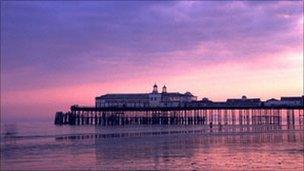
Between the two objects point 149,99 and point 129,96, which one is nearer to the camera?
point 149,99

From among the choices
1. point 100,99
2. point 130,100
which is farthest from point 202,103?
point 100,99

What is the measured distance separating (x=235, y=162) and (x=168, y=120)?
77.7 m

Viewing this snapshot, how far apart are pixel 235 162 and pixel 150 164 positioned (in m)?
3.39

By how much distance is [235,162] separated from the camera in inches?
809

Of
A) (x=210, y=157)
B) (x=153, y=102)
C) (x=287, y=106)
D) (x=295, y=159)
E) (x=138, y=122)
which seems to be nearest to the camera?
(x=295, y=159)

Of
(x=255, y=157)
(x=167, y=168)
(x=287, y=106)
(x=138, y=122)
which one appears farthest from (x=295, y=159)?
(x=138, y=122)

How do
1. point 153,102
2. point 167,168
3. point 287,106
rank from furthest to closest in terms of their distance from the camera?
1. point 153,102
2. point 287,106
3. point 167,168

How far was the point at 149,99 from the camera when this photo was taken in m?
107

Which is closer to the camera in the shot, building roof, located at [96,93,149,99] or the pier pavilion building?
the pier pavilion building

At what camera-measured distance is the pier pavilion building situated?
A: 10588 centimetres

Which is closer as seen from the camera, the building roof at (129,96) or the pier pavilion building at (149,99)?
the pier pavilion building at (149,99)

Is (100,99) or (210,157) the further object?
(100,99)

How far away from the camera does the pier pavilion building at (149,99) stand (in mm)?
105875

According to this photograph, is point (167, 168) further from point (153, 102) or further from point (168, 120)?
point (153, 102)
